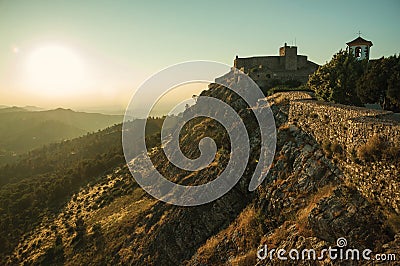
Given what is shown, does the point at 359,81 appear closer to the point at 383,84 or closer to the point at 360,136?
the point at 383,84

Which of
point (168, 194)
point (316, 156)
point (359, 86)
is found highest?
point (359, 86)

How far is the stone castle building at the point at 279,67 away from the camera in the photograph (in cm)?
4578

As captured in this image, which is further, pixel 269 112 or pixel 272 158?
pixel 269 112

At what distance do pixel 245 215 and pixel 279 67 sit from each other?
107 feet

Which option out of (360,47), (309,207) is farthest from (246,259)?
(360,47)

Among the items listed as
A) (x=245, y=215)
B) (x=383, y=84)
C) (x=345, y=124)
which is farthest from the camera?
(x=383, y=84)

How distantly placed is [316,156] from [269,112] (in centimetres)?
1065

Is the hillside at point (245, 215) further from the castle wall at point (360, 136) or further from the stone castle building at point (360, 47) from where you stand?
the stone castle building at point (360, 47)

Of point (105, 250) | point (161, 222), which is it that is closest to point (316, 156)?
point (161, 222)

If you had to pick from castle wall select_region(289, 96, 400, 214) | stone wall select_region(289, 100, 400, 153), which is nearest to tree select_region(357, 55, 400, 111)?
stone wall select_region(289, 100, 400, 153)

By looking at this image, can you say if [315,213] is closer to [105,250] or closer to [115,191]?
[105,250]

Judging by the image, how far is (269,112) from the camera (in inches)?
1195

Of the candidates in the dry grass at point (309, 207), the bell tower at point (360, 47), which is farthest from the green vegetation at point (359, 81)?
the bell tower at point (360, 47)

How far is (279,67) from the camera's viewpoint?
48844mm
